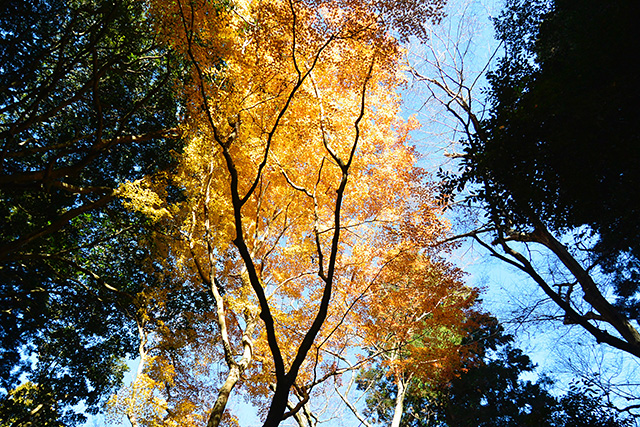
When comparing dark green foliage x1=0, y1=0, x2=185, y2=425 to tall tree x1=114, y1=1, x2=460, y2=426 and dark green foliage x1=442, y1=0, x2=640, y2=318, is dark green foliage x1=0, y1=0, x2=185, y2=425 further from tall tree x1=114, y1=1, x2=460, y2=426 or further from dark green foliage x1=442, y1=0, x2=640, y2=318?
dark green foliage x1=442, y1=0, x2=640, y2=318

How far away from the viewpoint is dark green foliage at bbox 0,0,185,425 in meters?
6.56

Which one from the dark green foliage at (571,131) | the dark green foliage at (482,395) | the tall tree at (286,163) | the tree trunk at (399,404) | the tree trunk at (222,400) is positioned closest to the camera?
the dark green foliage at (571,131)

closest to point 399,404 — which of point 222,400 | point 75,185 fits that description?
point 222,400

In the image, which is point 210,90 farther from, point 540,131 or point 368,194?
point 540,131

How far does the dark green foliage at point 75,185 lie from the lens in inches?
258

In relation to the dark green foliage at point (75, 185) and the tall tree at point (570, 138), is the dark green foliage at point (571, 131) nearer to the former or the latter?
the tall tree at point (570, 138)

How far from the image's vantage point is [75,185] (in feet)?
27.1

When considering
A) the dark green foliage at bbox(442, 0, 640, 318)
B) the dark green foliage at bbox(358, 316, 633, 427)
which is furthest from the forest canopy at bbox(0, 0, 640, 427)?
the dark green foliage at bbox(358, 316, 633, 427)

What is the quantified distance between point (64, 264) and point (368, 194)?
650 cm

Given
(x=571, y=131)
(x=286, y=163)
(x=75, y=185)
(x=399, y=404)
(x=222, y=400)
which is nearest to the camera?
(x=571, y=131)

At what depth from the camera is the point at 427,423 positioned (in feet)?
43.9

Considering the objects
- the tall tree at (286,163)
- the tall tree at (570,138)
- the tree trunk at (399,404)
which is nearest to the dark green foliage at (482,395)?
the tree trunk at (399,404)

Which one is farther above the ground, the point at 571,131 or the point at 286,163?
the point at 286,163

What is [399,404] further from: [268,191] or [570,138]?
[570,138]
